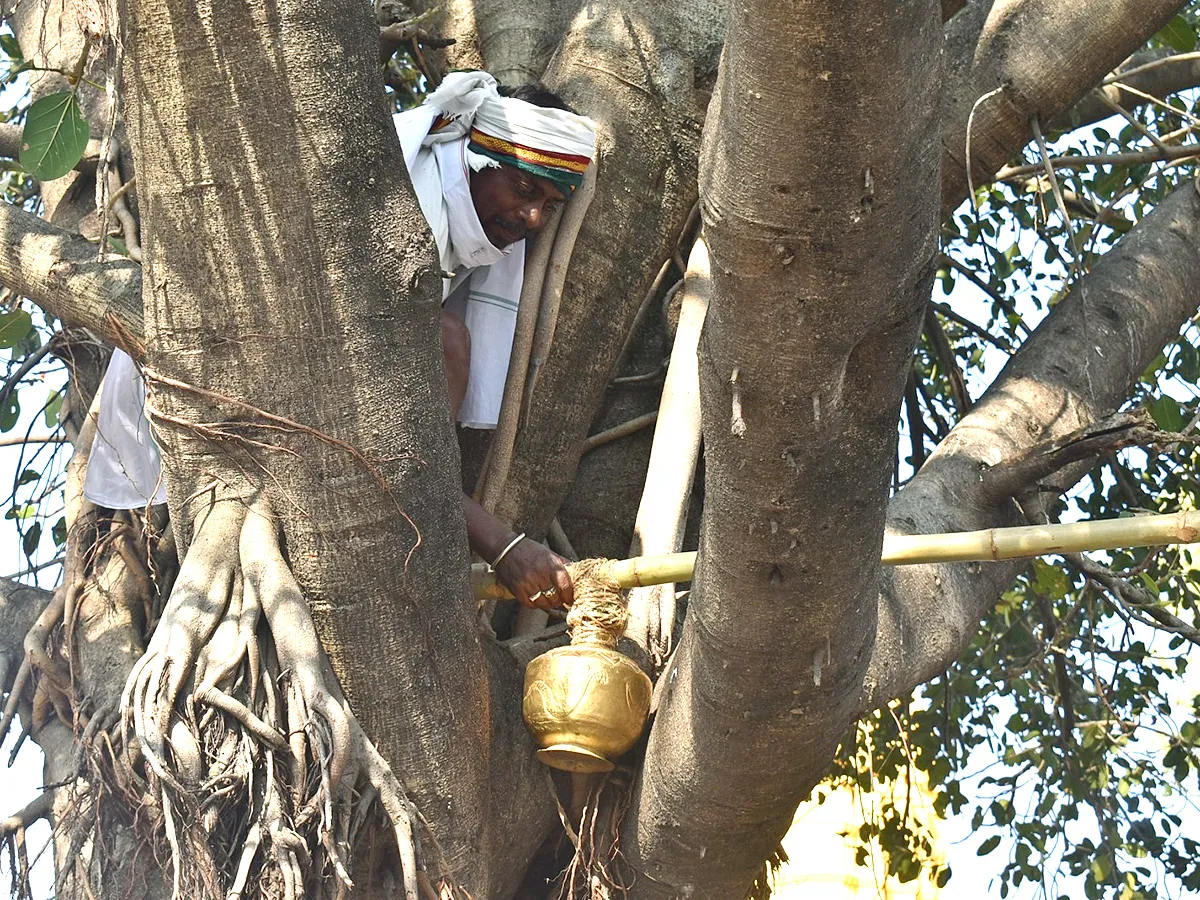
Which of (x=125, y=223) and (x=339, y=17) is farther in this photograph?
(x=125, y=223)

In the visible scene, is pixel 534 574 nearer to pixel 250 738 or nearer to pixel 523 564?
pixel 523 564

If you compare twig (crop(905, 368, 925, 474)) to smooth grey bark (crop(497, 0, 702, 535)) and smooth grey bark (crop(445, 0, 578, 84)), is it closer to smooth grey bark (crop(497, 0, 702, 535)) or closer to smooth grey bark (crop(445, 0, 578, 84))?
smooth grey bark (crop(497, 0, 702, 535))

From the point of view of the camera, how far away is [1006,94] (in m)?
2.92

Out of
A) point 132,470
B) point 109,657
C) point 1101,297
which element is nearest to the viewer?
point 109,657

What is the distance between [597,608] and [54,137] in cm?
116

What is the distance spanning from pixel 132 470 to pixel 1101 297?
6.78 feet

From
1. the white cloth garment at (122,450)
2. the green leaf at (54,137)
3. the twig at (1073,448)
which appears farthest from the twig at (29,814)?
the twig at (1073,448)

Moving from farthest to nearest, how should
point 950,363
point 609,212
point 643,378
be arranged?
point 950,363
point 643,378
point 609,212

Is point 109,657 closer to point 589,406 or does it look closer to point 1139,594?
point 589,406

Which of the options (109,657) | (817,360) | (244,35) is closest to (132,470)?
(109,657)

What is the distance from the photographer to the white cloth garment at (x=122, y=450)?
286 centimetres

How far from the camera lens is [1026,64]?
2893 millimetres

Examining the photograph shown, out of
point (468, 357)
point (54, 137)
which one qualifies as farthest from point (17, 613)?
point (54, 137)

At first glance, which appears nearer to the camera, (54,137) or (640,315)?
(54,137)
